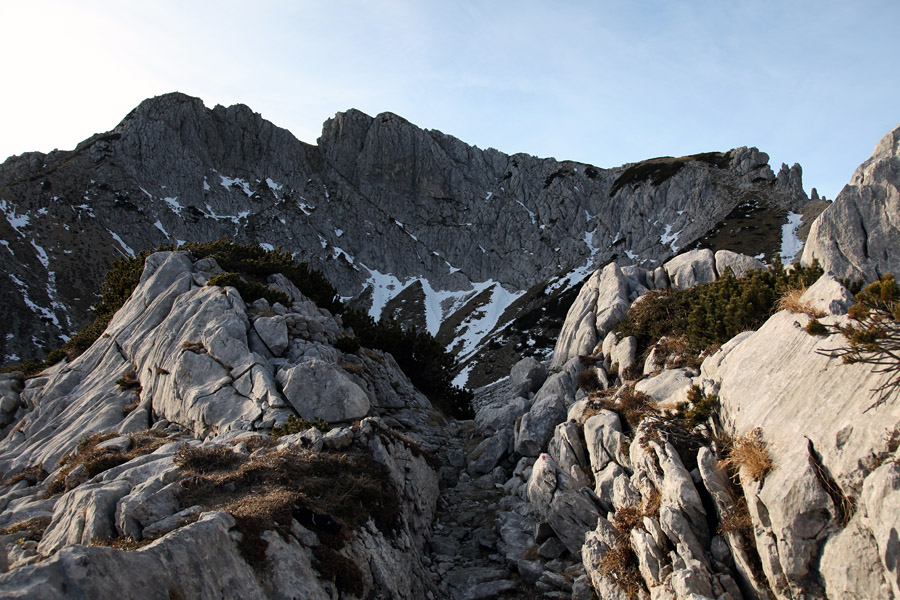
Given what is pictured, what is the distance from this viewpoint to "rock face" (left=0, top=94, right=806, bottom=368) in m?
102

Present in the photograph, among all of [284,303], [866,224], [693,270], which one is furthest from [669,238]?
[284,303]

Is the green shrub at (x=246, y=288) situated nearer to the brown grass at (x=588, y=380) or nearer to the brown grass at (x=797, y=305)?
the brown grass at (x=588, y=380)

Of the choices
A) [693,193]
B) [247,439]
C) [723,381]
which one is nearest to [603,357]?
[723,381]

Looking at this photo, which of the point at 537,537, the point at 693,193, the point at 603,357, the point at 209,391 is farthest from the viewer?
the point at 693,193

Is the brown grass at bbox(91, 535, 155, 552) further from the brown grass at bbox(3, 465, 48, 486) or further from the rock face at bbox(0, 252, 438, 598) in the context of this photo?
the brown grass at bbox(3, 465, 48, 486)

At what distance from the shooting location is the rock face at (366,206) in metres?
102

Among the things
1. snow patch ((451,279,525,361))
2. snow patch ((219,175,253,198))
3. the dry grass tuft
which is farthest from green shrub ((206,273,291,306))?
snow patch ((219,175,253,198))

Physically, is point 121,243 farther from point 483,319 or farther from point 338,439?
point 338,439

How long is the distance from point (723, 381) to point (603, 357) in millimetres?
10313

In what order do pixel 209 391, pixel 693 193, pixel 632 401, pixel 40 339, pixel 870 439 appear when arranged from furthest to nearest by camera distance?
pixel 693 193
pixel 40 339
pixel 209 391
pixel 632 401
pixel 870 439

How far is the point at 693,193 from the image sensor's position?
11119cm

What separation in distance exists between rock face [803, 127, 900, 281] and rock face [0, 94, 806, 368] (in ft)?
264

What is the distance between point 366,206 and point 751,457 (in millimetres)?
150497

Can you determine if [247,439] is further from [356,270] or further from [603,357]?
[356,270]
